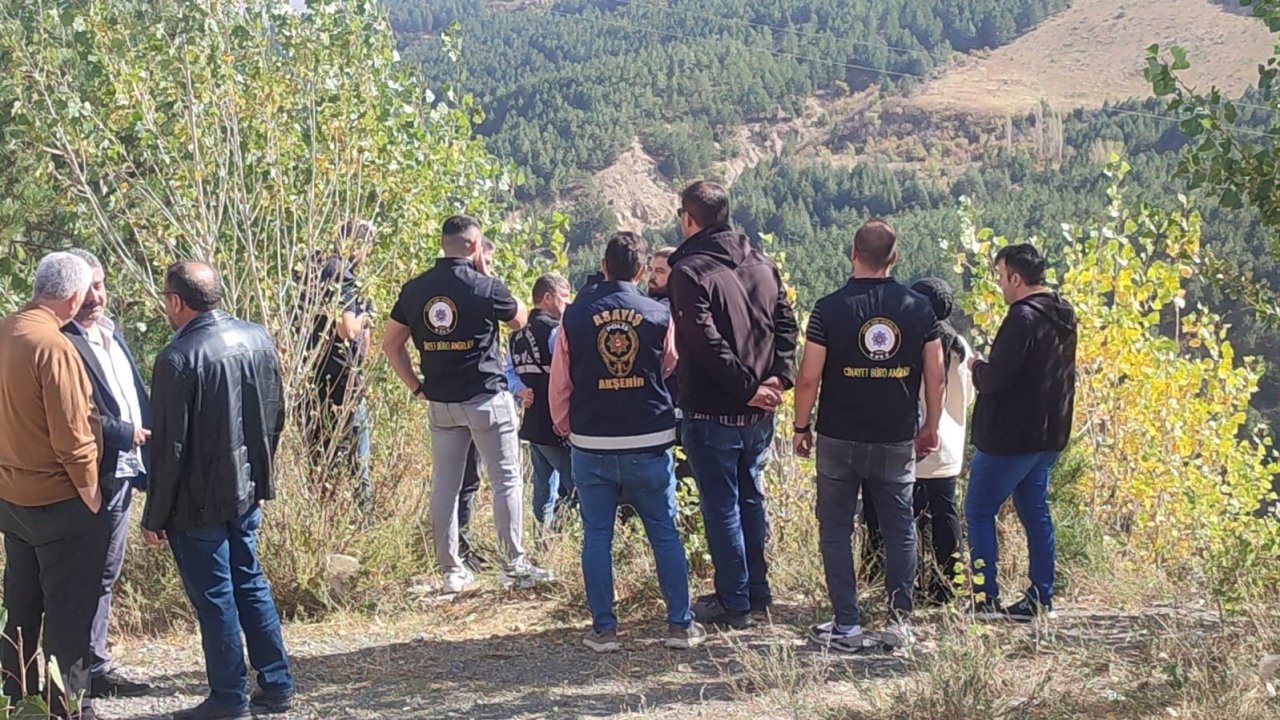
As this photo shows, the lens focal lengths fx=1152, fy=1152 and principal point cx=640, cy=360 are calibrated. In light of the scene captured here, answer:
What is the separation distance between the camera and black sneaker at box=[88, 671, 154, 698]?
4.80 meters

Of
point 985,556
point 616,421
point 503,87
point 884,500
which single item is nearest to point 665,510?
point 616,421

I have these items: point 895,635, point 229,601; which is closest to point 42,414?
point 229,601

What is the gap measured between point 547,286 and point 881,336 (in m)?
2.46

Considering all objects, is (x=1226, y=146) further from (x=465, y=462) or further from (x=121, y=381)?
(x=121, y=381)

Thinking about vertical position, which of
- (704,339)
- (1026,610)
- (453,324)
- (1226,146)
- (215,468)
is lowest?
(1026,610)

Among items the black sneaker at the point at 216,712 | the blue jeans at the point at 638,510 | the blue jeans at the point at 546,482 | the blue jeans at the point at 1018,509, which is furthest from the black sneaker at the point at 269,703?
the blue jeans at the point at 1018,509

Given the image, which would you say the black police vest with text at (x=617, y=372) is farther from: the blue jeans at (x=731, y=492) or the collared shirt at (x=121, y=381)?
the collared shirt at (x=121, y=381)

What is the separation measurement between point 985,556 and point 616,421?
1.93m

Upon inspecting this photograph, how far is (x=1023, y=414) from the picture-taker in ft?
17.2

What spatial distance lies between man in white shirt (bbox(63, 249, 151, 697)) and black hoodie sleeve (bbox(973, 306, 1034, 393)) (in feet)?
11.9

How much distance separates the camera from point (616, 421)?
4.93 metres

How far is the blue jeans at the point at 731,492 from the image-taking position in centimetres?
521

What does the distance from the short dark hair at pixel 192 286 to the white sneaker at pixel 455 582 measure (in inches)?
91.2

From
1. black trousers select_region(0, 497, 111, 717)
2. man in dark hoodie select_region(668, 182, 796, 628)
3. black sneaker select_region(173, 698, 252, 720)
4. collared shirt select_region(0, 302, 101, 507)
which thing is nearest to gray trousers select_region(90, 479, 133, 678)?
black trousers select_region(0, 497, 111, 717)
